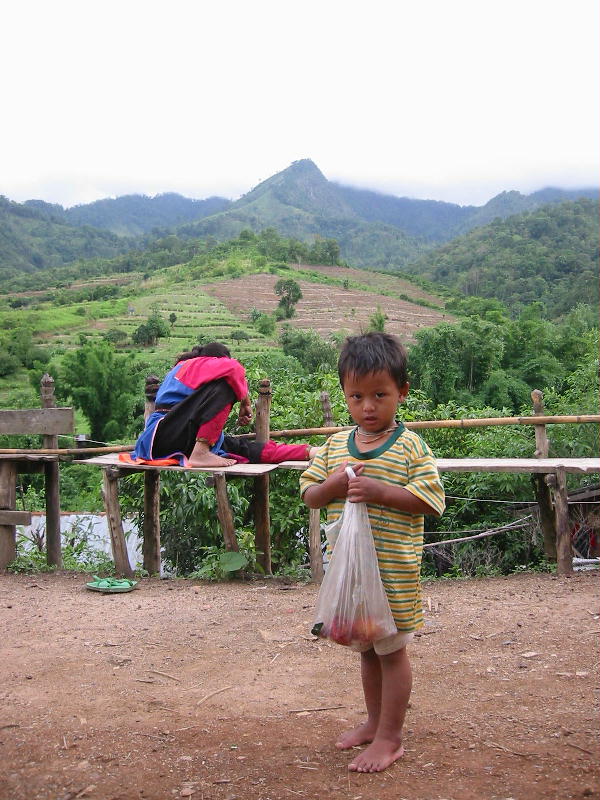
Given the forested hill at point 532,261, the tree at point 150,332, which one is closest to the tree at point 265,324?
the tree at point 150,332

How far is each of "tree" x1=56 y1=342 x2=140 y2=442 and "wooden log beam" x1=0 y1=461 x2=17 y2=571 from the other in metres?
26.6

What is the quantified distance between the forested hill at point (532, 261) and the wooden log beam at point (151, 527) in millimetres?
30516

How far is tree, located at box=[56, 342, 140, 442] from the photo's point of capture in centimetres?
3167

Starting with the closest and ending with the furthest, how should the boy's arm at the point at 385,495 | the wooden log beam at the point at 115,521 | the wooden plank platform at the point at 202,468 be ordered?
the boy's arm at the point at 385,495 < the wooden plank platform at the point at 202,468 < the wooden log beam at the point at 115,521

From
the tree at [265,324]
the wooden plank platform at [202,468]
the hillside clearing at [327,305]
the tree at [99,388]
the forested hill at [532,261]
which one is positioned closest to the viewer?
the wooden plank platform at [202,468]

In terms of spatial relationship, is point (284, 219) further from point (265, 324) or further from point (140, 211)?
point (265, 324)

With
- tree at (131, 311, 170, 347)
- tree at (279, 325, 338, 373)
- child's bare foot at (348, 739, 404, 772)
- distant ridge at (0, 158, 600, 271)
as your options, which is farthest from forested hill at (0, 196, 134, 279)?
child's bare foot at (348, 739, 404, 772)

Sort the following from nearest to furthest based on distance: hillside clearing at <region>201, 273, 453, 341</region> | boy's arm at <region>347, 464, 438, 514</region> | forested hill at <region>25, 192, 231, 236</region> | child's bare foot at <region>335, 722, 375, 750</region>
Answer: boy's arm at <region>347, 464, 438, 514</region> → child's bare foot at <region>335, 722, 375, 750</region> → hillside clearing at <region>201, 273, 453, 341</region> → forested hill at <region>25, 192, 231, 236</region>

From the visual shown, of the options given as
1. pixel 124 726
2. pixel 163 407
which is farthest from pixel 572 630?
pixel 163 407

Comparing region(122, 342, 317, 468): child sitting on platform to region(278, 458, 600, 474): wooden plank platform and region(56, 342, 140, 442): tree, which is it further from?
region(56, 342, 140, 442): tree

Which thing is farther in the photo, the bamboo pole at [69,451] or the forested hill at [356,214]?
the forested hill at [356,214]

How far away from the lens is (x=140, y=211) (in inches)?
5768

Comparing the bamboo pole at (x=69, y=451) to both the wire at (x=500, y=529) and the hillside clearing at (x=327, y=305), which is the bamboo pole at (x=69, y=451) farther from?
the hillside clearing at (x=327, y=305)

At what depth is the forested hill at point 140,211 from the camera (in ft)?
424
